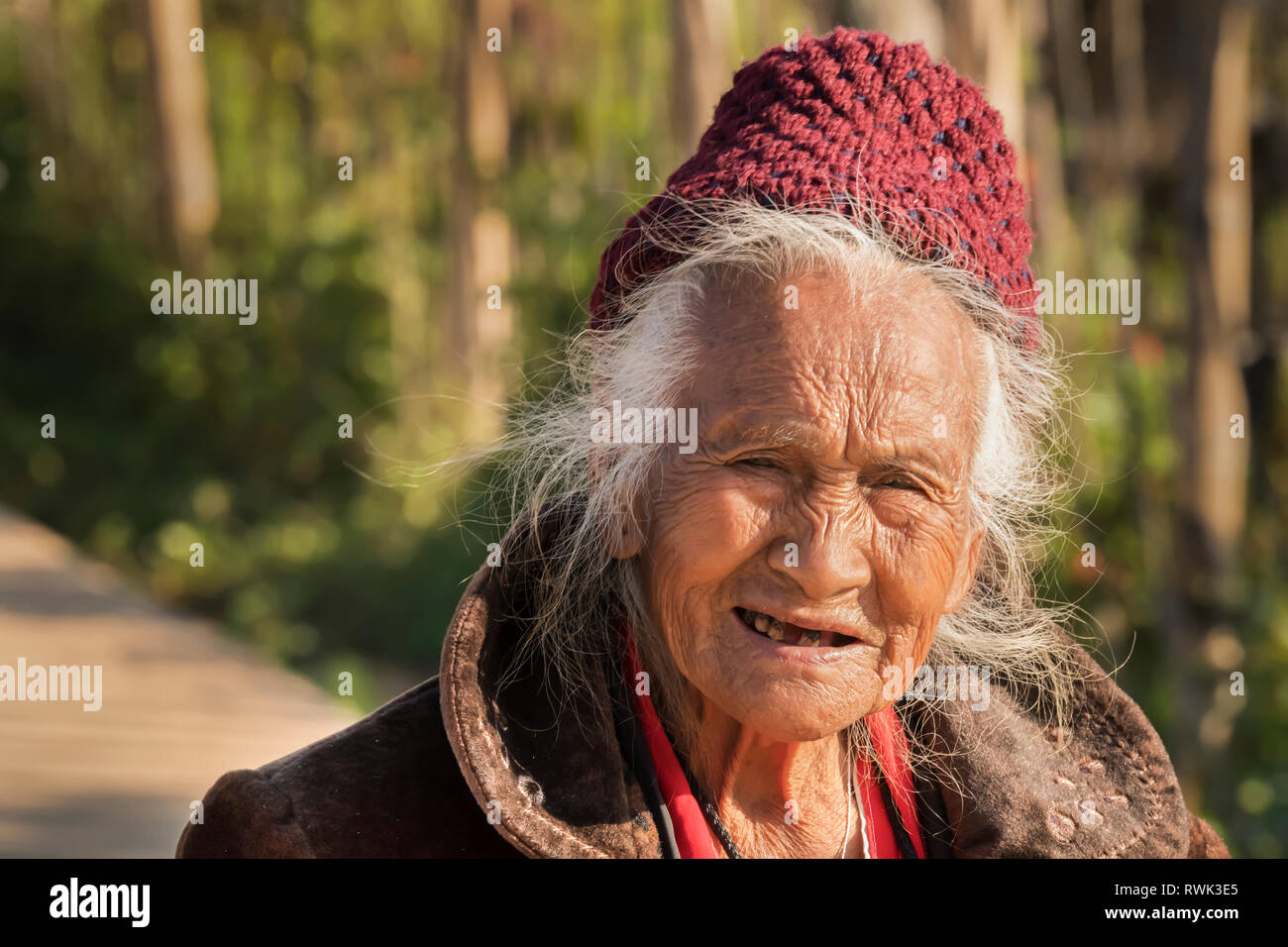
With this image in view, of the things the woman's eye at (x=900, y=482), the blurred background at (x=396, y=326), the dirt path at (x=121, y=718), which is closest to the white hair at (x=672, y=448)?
the woman's eye at (x=900, y=482)

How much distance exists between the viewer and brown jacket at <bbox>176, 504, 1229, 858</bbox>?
5.38 feet

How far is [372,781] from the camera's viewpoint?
1.73m

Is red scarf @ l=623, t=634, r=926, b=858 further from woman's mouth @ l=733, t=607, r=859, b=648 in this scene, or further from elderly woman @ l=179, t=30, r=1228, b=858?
woman's mouth @ l=733, t=607, r=859, b=648

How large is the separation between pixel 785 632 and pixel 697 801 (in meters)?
0.31

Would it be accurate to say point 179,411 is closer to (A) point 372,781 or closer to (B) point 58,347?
(B) point 58,347

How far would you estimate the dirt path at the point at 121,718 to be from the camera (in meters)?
5.60

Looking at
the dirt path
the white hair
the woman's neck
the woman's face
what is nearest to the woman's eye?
the woman's face

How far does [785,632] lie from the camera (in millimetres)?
1683

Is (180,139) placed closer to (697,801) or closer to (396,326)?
(396,326)

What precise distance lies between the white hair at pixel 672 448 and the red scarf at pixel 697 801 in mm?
31

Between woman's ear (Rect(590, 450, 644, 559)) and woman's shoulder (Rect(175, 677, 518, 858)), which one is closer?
woman's shoulder (Rect(175, 677, 518, 858))

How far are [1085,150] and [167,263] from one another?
785 centimetres

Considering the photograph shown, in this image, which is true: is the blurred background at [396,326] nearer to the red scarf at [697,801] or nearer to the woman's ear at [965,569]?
the red scarf at [697,801]
